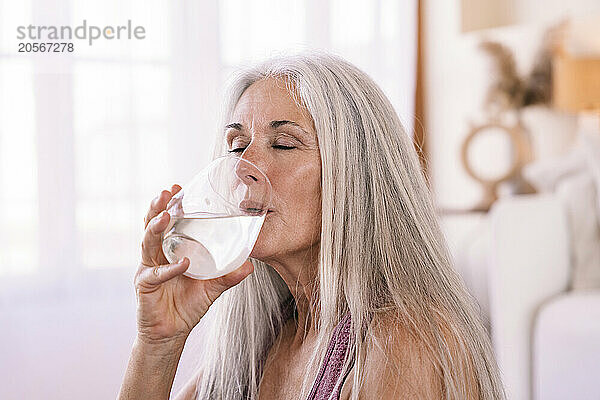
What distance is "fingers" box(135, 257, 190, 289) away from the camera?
41.3 inches

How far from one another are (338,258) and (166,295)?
0.85 feet

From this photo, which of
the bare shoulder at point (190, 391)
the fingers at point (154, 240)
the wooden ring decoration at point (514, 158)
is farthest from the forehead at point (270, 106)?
the wooden ring decoration at point (514, 158)

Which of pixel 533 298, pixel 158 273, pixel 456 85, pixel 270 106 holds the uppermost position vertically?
pixel 456 85

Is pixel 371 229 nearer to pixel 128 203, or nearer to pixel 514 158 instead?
pixel 128 203

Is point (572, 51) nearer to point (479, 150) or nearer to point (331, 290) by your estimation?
point (479, 150)

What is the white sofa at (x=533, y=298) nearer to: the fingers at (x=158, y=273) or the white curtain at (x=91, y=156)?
A: the white curtain at (x=91, y=156)

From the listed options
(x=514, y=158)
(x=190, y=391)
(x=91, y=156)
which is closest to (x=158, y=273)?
(x=190, y=391)

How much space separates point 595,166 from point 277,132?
184 centimetres

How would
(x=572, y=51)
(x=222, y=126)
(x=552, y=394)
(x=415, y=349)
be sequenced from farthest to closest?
1. (x=572, y=51)
2. (x=552, y=394)
3. (x=222, y=126)
4. (x=415, y=349)

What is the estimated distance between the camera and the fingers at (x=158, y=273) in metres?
1.05

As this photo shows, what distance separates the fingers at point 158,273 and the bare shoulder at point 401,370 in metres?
0.27

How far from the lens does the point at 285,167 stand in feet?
3.86

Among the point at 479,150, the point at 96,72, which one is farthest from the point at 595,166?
the point at 96,72

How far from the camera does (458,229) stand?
3.84 meters
